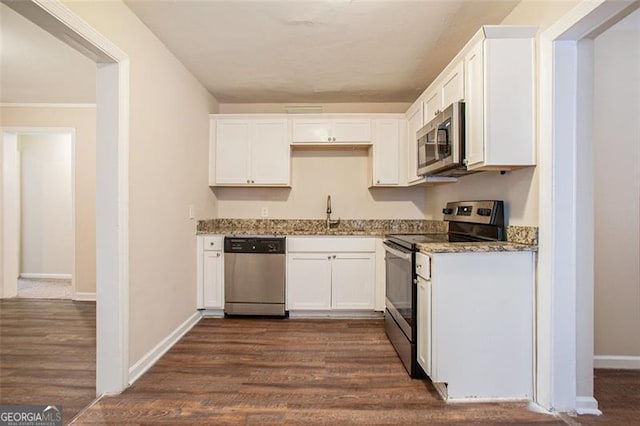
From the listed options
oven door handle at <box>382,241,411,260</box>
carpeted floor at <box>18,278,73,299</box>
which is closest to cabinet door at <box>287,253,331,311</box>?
oven door handle at <box>382,241,411,260</box>

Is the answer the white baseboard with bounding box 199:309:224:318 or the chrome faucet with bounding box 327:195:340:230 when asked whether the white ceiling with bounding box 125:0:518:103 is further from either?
the white baseboard with bounding box 199:309:224:318

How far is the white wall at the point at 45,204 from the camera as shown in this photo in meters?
4.89

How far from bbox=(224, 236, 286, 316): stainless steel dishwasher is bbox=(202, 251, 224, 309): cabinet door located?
6 cm

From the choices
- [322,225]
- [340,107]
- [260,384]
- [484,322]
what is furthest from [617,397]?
[340,107]

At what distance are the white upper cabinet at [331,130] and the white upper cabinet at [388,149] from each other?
0.12m

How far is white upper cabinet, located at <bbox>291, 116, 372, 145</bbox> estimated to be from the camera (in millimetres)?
3551

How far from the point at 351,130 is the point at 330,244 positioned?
1325mm

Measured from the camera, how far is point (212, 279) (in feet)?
10.8

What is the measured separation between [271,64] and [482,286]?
97.0 inches

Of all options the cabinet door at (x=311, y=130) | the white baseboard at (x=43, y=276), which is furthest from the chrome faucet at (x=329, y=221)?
the white baseboard at (x=43, y=276)

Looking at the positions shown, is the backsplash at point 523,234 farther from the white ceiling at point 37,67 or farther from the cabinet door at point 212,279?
the white ceiling at point 37,67

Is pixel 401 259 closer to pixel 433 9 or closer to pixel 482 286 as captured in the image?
pixel 482 286

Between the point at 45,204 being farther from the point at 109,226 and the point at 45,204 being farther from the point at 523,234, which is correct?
the point at 523,234

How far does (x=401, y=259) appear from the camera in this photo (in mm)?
2322
